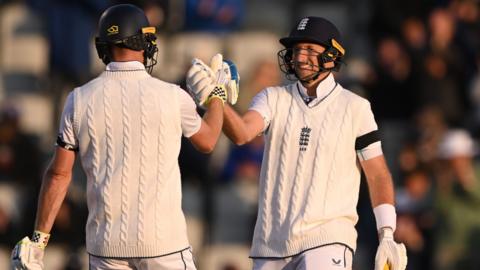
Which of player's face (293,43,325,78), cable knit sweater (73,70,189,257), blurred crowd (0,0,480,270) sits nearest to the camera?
cable knit sweater (73,70,189,257)

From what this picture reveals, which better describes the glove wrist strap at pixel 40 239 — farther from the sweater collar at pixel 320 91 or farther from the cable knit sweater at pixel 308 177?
the sweater collar at pixel 320 91

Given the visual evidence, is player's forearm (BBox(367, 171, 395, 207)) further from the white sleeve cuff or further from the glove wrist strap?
the glove wrist strap

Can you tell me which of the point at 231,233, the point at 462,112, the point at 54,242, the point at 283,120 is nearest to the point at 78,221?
the point at 54,242

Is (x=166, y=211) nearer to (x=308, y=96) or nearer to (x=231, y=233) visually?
(x=308, y=96)

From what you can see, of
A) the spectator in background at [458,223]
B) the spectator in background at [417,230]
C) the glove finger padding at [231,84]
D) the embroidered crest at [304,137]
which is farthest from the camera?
the spectator in background at [417,230]

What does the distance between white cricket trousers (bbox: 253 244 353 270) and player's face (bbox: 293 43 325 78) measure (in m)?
1.11

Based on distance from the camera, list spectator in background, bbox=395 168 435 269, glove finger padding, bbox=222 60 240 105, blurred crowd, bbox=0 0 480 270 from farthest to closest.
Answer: blurred crowd, bbox=0 0 480 270, spectator in background, bbox=395 168 435 269, glove finger padding, bbox=222 60 240 105

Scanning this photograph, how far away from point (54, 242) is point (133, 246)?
6124 millimetres

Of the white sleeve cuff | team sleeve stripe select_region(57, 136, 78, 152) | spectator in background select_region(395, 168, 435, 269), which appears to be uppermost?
team sleeve stripe select_region(57, 136, 78, 152)

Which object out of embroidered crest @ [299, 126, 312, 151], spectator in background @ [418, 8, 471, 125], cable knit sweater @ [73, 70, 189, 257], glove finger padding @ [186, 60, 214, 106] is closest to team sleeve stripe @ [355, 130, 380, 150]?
embroidered crest @ [299, 126, 312, 151]

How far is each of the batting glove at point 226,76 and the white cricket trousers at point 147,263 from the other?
1.09 metres

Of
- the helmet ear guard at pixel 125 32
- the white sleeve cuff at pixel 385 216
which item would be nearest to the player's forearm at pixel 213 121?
the helmet ear guard at pixel 125 32

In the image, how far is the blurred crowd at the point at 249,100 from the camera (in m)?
13.8

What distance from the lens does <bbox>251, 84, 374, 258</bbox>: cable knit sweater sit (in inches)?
368
